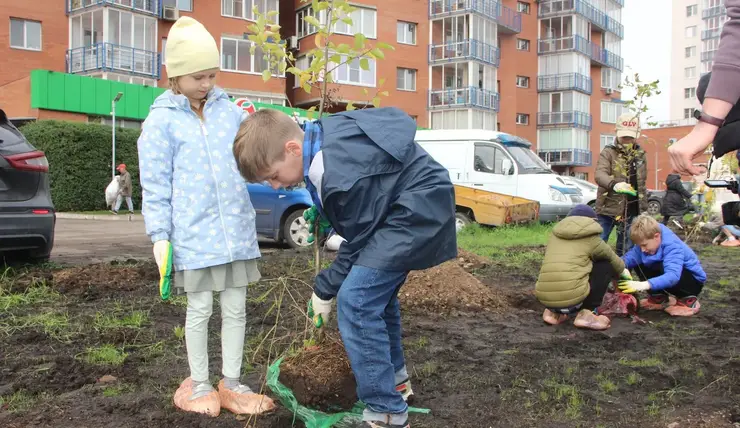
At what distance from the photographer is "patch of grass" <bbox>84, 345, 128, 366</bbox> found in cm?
343

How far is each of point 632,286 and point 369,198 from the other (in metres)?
3.25

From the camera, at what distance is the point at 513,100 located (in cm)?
4375

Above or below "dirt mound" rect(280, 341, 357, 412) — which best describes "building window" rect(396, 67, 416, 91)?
above

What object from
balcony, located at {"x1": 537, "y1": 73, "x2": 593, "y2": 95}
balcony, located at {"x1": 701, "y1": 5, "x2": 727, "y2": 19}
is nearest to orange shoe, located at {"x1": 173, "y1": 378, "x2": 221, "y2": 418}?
balcony, located at {"x1": 537, "y1": 73, "x2": 593, "y2": 95}

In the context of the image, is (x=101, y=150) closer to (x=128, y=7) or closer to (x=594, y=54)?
(x=128, y=7)

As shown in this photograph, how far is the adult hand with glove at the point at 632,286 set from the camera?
4.77 metres

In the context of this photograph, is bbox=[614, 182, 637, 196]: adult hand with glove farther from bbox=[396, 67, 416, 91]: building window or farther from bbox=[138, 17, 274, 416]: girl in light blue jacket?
bbox=[396, 67, 416, 91]: building window

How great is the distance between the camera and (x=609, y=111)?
52.6 m

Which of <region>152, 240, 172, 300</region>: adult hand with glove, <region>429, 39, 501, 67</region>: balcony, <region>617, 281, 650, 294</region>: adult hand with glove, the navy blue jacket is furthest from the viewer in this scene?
<region>429, 39, 501, 67</region>: balcony

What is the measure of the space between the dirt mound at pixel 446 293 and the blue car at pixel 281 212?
4921mm

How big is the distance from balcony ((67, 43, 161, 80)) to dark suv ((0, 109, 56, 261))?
24900mm

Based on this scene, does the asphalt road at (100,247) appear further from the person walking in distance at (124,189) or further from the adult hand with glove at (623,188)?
the person walking in distance at (124,189)

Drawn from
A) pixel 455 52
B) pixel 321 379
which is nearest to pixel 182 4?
pixel 455 52

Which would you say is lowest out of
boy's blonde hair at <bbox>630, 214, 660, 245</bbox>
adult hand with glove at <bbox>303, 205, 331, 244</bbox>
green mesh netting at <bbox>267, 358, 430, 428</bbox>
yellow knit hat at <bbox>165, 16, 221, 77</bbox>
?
green mesh netting at <bbox>267, 358, 430, 428</bbox>
